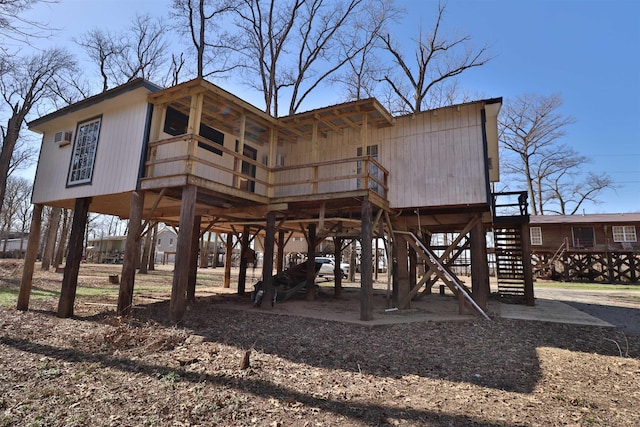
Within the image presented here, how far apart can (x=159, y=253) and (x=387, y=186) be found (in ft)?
205

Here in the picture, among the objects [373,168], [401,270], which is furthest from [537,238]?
[373,168]

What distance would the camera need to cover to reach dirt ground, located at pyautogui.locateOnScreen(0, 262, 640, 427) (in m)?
3.99

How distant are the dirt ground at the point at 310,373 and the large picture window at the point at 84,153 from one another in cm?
419

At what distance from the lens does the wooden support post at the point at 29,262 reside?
10141 millimetres

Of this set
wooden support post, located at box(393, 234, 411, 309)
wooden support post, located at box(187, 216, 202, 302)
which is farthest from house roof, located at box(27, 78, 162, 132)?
wooden support post, located at box(393, 234, 411, 309)

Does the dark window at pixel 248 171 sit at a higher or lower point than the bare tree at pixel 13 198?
lower

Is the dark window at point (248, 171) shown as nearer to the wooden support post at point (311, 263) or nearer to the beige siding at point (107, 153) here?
the wooden support post at point (311, 263)

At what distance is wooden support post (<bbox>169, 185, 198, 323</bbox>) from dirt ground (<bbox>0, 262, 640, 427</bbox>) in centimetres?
38

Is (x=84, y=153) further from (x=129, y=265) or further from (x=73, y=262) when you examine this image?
(x=129, y=265)

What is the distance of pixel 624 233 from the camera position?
94.6 feet

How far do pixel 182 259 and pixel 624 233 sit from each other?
3535 cm

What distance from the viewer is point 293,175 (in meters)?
12.6

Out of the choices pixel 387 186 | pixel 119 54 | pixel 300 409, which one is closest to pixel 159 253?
pixel 119 54

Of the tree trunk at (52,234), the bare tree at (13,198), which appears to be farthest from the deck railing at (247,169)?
the bare tree at (13,198)
